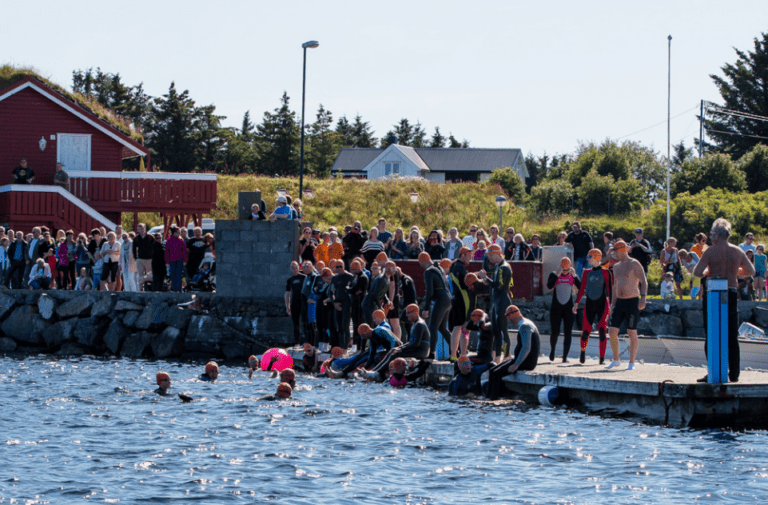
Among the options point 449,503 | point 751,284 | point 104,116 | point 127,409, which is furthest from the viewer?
point 104,116

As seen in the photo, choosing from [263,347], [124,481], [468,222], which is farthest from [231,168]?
[124,481]

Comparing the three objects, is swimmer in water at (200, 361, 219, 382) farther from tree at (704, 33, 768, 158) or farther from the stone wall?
tree at (704, 33, 768, 158)

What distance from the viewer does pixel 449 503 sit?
32.2 ft

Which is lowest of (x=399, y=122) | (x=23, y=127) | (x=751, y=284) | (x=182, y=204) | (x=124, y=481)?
(x=124, y=481)

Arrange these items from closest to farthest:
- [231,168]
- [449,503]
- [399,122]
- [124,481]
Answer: [449,503] < [124,481] < [231,168] < [399,122]

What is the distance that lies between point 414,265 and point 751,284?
8.03 m

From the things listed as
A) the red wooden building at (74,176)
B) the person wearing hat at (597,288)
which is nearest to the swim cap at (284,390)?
the person wearing hat at (597,288)

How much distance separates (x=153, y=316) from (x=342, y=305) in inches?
282

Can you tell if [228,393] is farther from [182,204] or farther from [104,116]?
[104,116]

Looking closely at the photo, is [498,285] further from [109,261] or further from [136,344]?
[109,261]

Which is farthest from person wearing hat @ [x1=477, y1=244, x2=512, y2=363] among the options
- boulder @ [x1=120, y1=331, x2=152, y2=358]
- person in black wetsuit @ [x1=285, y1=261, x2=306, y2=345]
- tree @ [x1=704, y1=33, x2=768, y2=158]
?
tree @ [x1=704, y1=33, x2=768, y2=158]

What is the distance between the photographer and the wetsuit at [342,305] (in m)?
19.4

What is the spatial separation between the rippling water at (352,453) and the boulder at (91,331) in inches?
323

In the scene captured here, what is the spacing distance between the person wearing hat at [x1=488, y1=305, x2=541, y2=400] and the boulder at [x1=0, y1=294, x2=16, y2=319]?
1604 centimetres
